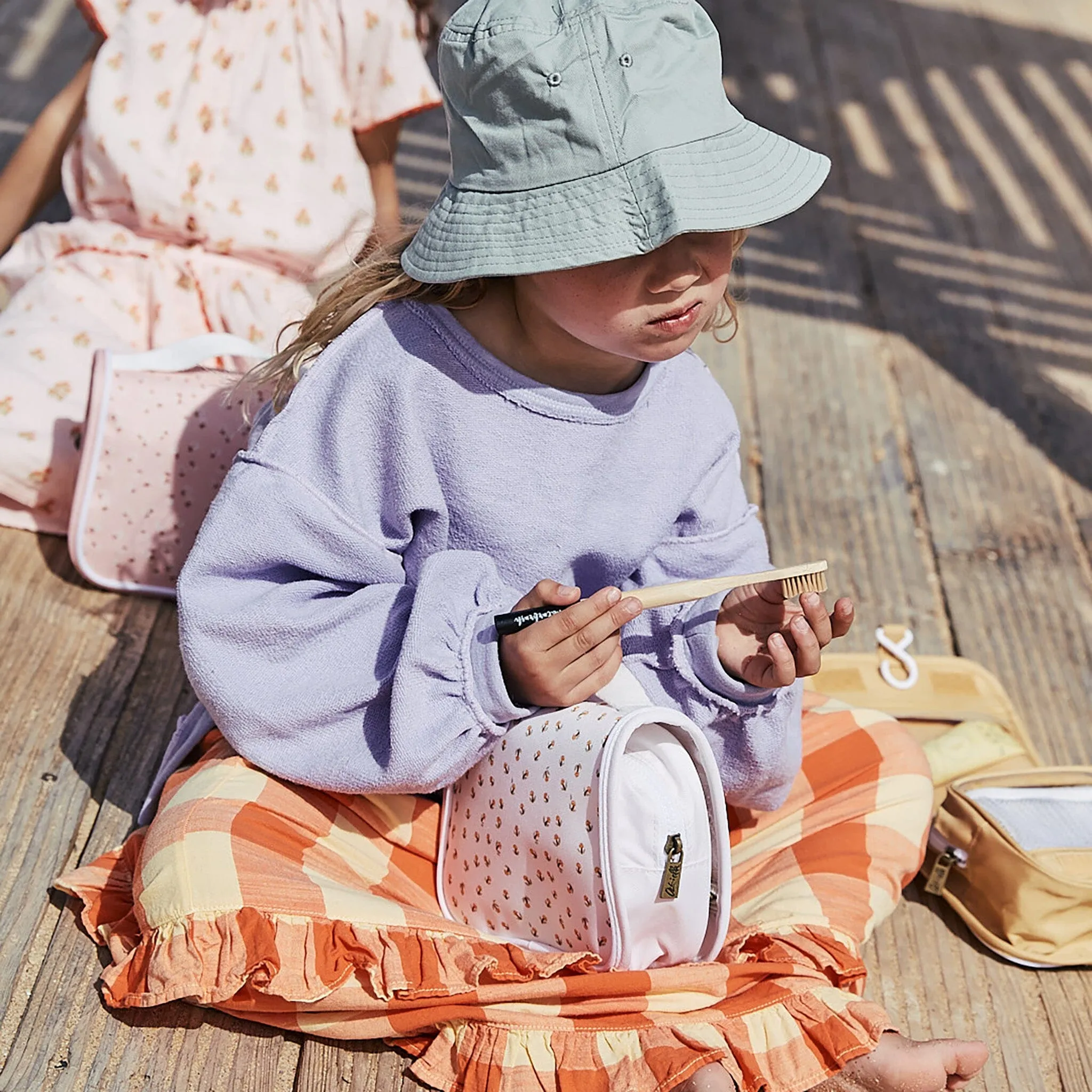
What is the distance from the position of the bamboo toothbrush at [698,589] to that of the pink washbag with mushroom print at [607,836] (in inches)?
4.3

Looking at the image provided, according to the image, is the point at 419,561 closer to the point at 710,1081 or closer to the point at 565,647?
the point at 565,647

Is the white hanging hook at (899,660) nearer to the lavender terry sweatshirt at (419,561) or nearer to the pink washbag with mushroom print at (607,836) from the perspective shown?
the lavender terry sweatshirt at (419,561)

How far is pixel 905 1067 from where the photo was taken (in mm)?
1346

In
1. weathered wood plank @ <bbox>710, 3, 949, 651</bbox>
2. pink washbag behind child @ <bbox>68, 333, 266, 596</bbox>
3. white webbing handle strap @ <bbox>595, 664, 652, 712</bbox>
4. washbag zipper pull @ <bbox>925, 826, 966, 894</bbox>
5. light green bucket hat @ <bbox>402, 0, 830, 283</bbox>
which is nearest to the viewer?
light green bucket hat @ <bbox>402, 0, 830, 283</bbox>

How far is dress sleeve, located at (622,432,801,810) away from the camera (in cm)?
150

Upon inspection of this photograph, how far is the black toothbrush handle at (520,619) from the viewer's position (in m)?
1.33

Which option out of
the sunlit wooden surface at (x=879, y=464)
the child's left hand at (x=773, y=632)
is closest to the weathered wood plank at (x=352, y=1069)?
the sunlit wooden surface at (x=879, y=464)

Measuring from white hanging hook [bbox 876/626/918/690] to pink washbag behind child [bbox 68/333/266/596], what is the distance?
0.97 meters

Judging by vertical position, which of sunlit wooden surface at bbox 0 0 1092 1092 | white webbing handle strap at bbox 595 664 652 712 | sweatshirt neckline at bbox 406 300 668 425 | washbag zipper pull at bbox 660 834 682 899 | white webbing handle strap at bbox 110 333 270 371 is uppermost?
sweatshirt neckline at bbox 406 300 668 425

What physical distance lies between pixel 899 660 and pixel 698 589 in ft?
2.23

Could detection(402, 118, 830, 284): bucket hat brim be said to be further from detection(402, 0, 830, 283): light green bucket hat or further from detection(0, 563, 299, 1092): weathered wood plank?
detection(0, 563, 299, 1092): weathered wood plank

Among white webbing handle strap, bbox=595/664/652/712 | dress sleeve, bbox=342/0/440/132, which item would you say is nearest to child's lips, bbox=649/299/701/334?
white webbing handle strap, bbox=595/664/652/712

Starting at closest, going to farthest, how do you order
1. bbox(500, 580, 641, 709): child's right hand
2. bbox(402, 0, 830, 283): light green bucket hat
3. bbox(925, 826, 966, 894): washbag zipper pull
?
bbox(402, 0, 830, 283): light green bucket hat < bbox(500, 580, 641, 709): child's right hand < bbox(925, 826, 966, 894): washbag zipper pull

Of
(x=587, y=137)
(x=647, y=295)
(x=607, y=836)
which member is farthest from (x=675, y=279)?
(x=607, y=836)
